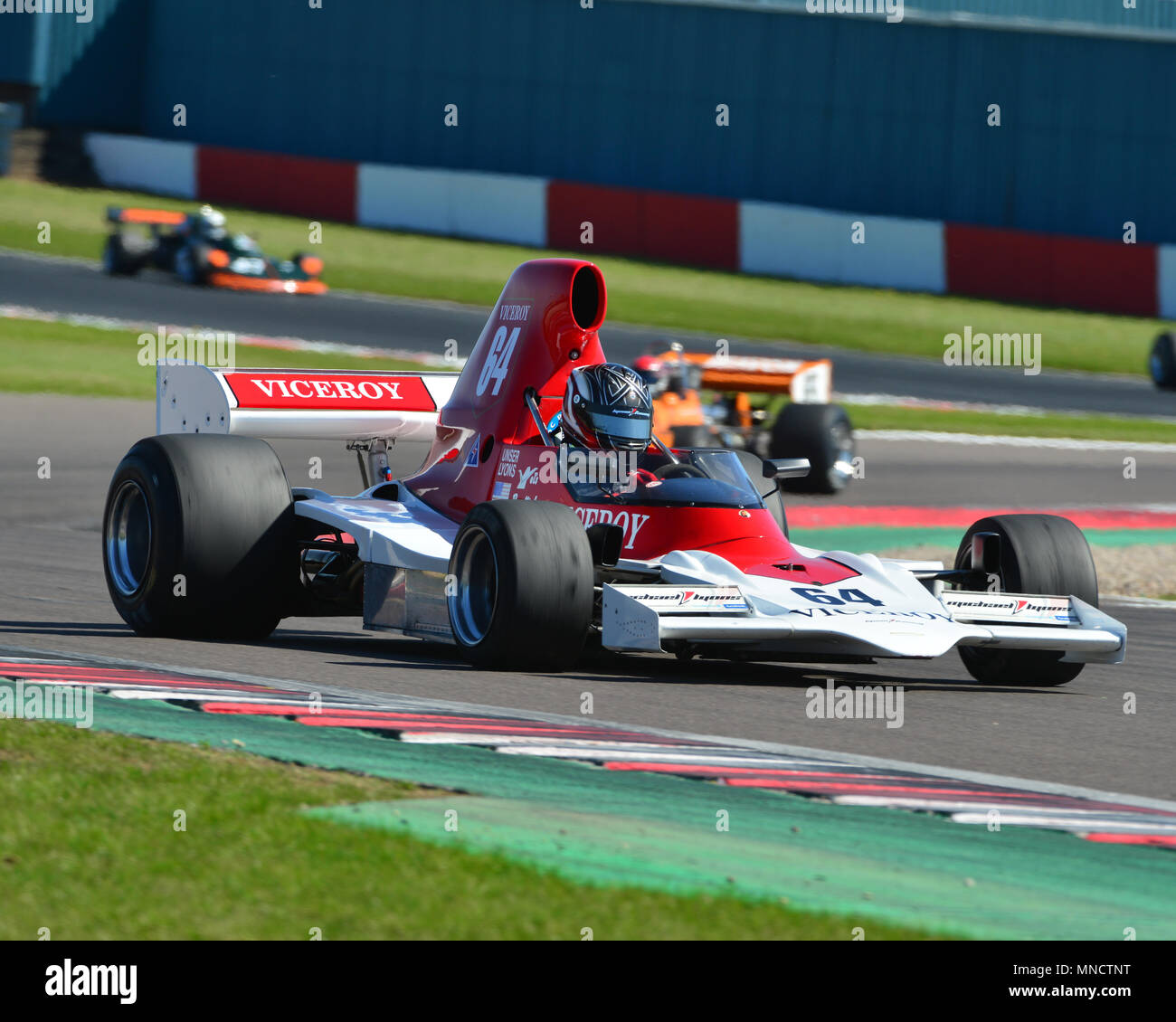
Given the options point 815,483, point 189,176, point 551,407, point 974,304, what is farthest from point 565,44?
point 551,407

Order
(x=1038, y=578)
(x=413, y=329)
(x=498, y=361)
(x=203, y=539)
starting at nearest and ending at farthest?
(x=1038, y=578) → (x=203, y=539) → (x=498, y=361) → (x=413, y=329)

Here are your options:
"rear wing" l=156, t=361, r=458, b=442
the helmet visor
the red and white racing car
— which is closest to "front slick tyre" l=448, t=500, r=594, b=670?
the red and white racing car

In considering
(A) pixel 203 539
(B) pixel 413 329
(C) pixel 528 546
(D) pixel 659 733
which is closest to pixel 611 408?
(C) pixel 528 546

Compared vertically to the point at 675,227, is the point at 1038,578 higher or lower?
lower

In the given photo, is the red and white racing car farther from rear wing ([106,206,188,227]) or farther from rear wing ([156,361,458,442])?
rear wing ([106,206,188,227])

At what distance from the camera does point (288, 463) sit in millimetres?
20578

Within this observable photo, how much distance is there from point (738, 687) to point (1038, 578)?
155cm

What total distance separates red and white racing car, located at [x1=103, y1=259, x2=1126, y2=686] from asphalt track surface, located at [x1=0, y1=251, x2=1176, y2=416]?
740 inches

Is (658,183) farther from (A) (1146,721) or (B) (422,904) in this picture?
(B) (422,904)

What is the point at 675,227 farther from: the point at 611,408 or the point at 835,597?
the point at 835,597

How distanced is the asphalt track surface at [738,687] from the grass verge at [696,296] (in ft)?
69.3

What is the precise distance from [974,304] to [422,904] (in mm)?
32319

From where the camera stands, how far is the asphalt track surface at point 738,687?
749cm

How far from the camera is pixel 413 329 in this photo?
31.6 metres
